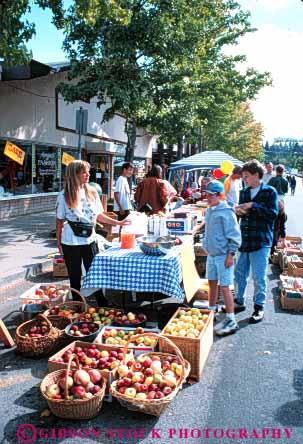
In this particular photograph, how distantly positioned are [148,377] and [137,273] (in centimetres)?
148

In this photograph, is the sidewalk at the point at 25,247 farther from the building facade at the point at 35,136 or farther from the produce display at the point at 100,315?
the produce display at the point at 100,315

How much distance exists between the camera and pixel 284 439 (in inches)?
123

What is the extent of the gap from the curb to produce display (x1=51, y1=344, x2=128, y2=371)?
3.17m

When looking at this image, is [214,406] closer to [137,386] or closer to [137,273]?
[137,386]

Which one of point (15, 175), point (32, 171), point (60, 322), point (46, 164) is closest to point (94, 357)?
point (60, 322)

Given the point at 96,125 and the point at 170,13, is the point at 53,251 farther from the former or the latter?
the point at 96,125

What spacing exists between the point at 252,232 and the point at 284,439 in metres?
2.80

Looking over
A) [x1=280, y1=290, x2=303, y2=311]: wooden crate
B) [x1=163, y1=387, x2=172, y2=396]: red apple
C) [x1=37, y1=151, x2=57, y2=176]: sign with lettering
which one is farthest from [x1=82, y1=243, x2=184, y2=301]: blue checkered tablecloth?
[x1=37, y1=151, x2=57, y2=176]: sign with lettering

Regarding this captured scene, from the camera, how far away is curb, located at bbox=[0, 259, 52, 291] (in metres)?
6.85

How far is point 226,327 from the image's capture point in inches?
200

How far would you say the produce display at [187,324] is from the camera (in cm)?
422

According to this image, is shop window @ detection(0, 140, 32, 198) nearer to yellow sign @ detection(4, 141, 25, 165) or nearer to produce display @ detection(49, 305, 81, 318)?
yellow sign @ detection(4, 141, 25, 165)

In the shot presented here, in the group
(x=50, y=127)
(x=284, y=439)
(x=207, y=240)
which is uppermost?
(x=50, y=127)

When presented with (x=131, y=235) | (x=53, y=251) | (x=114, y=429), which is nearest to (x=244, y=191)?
(x=131, y=235)
